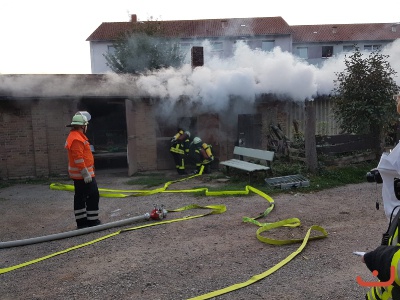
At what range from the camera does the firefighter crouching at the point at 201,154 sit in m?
10.9

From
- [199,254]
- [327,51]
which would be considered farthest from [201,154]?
[327,51]

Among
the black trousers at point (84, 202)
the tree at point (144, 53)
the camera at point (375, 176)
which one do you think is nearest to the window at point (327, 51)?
the tree at point (144, 53)

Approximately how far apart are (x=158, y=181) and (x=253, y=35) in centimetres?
2370

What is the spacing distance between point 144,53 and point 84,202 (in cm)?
2044

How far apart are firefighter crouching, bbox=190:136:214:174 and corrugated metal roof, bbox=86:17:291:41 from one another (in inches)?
665

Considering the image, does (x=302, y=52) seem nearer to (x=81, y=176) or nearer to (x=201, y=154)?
(x=201, y=154)

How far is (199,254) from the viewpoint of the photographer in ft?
15.1

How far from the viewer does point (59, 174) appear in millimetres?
11625

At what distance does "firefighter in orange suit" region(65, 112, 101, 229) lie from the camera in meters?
5.88

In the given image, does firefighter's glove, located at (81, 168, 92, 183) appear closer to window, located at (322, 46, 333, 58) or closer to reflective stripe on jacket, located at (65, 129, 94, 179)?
reflective stripe on jacket, located at (65, 129, 94, 179)

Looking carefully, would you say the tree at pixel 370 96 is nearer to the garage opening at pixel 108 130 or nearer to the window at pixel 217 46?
the garage opening at pixel 108 130

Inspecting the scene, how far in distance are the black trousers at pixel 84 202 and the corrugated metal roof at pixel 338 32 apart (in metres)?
31.4

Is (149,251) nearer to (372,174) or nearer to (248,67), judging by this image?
(372,174)

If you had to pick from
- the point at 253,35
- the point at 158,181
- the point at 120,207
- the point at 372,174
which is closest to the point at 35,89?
the point at 158,181
